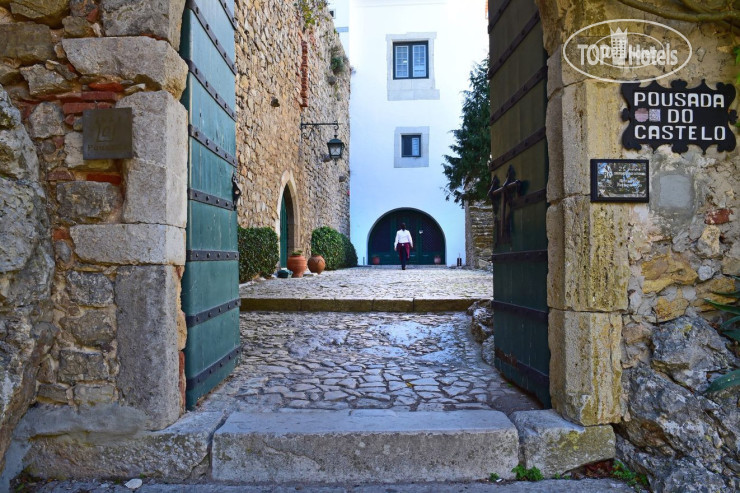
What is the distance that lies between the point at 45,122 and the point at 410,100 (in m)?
15.3

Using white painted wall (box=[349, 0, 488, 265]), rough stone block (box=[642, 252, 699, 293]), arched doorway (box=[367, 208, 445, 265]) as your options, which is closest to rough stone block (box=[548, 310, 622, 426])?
rough stone block (box=[642, 252, 699, 293])

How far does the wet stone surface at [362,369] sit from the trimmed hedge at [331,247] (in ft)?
21.5

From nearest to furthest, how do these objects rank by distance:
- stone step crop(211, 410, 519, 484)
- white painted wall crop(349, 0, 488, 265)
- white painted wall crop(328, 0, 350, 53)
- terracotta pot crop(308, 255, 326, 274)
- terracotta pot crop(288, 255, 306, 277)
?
stone step crop(211, 410, 519, 484) → terracotta pot crop(288, 255, 306, 277) → terracotta pot crop(308, 255, 326, 274) → white painted wall crop(328, 0, 350, 53) → white painted wall crop(349, 0, 488, 265)

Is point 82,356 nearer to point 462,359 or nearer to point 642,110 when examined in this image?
point 462,359

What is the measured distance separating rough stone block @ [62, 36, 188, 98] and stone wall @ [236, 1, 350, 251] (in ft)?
10.0

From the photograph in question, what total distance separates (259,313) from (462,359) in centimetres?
273

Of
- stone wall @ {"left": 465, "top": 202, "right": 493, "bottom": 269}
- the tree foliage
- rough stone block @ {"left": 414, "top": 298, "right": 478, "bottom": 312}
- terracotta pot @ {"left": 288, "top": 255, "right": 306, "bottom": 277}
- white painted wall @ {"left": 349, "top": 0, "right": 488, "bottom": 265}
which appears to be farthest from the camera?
white painted wall @ {"left": 349, "top": 0, "right": 488, "bottom": 265}

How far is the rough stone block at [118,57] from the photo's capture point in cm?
219

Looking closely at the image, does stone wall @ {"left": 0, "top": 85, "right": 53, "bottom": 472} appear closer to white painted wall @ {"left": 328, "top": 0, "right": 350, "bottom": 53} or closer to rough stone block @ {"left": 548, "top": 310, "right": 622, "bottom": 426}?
rough stone block @ {"left": 548, "top": 310, "right": 622, "bottom": 426}

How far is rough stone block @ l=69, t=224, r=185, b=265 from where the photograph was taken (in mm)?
2178

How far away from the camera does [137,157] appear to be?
7.18ft

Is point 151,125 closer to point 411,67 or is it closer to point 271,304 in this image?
point 271,304

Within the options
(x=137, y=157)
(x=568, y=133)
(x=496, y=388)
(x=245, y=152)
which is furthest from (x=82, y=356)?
(x=245, y=152)

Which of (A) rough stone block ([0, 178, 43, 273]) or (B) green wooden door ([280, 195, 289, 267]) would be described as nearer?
(A) rough stone block ([0, 178, 43, 273])
